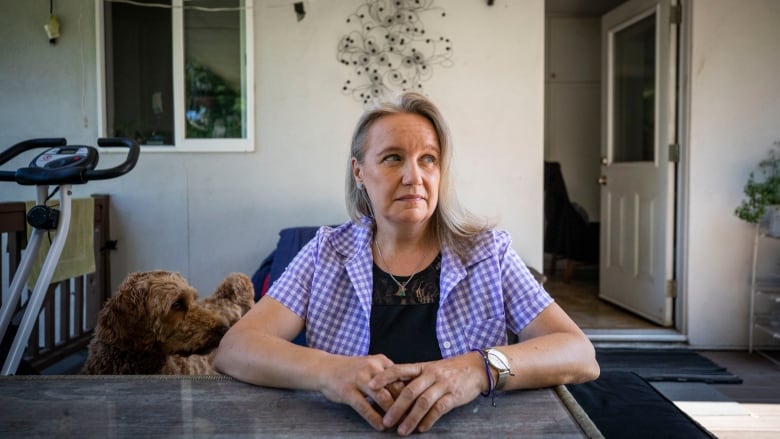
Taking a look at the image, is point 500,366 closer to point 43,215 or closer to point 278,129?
point 43,215

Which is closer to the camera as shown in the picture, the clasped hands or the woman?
the clasped hands

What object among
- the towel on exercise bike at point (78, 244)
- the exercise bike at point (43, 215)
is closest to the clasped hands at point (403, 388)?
the exercise bike at point (43, 215)

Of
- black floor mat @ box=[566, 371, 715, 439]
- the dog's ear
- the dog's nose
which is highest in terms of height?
the dog's ear

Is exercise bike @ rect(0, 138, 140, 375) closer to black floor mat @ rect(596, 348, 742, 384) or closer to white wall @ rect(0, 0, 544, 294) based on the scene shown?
white wall @ rect(0, 0, 544, 294)

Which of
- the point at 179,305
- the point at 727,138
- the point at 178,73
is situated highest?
the point at 178,73

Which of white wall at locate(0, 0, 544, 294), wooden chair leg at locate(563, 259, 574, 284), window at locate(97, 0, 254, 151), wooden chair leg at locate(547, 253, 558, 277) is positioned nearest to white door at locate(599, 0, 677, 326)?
wooden chair leg at locate(563, 259, 574, 284)

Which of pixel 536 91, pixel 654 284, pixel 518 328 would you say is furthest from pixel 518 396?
pixel 654 284

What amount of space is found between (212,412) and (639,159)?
13.4ft

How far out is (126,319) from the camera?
199 centimetres

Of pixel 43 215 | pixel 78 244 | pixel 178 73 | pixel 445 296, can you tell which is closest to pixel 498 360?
pixel 445 296

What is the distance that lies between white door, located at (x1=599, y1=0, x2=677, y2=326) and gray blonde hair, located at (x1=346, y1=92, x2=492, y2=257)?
2893mm

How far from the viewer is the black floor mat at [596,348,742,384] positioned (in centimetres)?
329

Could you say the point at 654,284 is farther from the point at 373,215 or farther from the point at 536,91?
the point at 373,215

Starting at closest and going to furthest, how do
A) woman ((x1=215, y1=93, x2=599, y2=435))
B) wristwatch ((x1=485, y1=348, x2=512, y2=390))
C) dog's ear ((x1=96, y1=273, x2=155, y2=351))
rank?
wristwatch ((x1=485, y1=348, x2=512, y2=390)) → woman ((x1=215, y1=93, x2=599, y2=435)) → dog's ear ((x1=96, y1=273, x2=155, y2=351))
